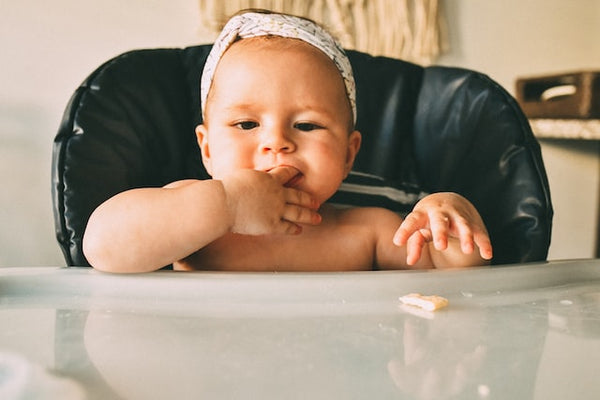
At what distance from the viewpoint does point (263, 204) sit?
724mm

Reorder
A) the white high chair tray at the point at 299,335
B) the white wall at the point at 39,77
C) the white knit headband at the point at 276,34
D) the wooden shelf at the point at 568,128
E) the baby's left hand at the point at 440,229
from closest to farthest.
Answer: the white high chair tray at the point at 299,335, the baby's left hand at the point at 440,229, the white knit headband at the point at 276,34, the white wall at the point at 39,77, the wooden shelf at the point at 568,128

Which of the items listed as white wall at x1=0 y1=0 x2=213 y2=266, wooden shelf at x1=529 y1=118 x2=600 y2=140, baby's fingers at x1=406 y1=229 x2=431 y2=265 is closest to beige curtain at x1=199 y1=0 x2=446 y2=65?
white wall at x1=0 y1=0 x2=213 y2=266

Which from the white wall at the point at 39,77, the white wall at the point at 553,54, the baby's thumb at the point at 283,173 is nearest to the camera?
the baby's thumb at the point at 283,173

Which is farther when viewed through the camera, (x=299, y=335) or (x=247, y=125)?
(x=247, y=125)

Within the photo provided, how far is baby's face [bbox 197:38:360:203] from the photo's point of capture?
0.83 m

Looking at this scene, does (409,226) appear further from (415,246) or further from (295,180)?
(295,180)

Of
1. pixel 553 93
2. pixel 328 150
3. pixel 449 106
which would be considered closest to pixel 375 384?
pixel 328 150

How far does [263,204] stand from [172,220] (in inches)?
4.5

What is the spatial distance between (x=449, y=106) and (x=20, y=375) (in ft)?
2.87

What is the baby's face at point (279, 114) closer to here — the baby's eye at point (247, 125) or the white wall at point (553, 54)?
the baby's eye at point (247, 125)

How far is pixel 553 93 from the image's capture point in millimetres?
2246

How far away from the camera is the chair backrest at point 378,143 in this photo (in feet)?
2.82

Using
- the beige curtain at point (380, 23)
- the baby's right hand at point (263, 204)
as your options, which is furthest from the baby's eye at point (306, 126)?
the beige curtain at point (380, 23)

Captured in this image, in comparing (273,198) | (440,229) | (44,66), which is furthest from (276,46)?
(44,66)
